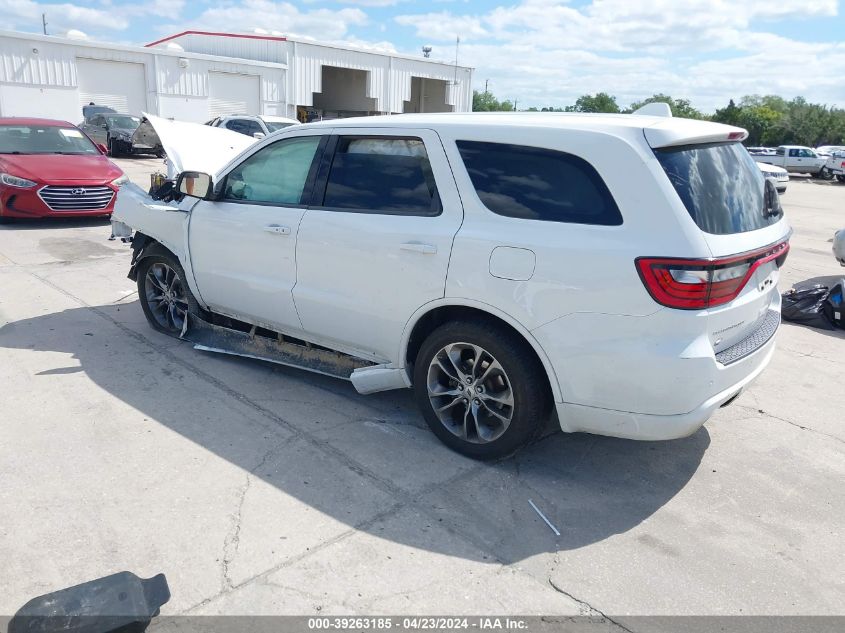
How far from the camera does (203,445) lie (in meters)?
3.90

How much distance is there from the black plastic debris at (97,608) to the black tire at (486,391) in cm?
173

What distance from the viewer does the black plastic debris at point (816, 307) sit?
6844mm

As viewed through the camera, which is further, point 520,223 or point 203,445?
point 203,445

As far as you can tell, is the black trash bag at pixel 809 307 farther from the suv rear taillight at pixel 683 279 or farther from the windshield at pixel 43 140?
the windshield at pixel 43 140

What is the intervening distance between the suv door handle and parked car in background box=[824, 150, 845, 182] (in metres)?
35.7

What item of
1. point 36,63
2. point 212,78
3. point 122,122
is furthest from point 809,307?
point 212,78

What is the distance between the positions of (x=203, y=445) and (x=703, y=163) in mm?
3097

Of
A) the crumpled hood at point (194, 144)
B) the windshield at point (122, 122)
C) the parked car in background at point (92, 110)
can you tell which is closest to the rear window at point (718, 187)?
the crumpled hood at point (194, 144)

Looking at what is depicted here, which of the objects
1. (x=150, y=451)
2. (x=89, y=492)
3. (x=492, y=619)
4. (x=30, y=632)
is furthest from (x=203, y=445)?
(x=492, y=619)

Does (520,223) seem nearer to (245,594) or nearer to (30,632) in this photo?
(245,594)

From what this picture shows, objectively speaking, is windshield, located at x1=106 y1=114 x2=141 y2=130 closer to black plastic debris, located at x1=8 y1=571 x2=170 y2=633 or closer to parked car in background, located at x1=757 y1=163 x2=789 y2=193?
parked car in background, located at x1=757 y1=163 x2=789 y2=193

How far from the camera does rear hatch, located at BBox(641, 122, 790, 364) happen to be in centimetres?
307

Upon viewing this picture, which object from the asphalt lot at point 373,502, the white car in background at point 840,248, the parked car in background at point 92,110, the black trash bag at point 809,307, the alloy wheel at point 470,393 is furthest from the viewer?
the parked car in background at point 92,110

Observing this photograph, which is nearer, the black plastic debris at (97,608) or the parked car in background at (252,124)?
the black plastic debris at (97,608)
